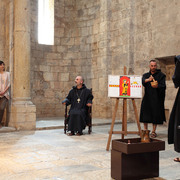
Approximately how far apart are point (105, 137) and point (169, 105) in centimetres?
264

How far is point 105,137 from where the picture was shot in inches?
232

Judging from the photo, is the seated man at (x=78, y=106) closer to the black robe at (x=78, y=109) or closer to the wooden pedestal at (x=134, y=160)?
the black robe at (x=78, y=109)

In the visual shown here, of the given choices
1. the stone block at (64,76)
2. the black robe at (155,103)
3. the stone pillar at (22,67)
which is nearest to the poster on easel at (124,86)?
the black robe at (155,103)

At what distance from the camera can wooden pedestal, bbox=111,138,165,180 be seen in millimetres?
2869

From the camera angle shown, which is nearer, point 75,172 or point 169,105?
point 75,172

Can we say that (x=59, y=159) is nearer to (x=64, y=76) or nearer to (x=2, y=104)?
(x=2, y=104)

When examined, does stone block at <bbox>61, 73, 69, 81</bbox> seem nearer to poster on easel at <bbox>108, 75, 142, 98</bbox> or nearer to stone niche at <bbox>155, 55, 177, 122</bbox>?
stone niche at <bbox>155, 55, 177, 122</bbox>

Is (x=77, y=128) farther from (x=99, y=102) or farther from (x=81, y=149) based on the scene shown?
(x=99, y=102)

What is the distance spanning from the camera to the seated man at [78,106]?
6172mm

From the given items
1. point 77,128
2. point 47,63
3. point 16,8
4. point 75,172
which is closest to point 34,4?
point 47,63

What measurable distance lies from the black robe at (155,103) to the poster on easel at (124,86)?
1265 millimetres

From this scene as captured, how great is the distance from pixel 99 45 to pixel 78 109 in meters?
4.39

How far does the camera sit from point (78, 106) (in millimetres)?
6488

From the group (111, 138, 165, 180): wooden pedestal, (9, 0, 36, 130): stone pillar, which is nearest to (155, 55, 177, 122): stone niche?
(9, 0, 36, 130): stone pillar
